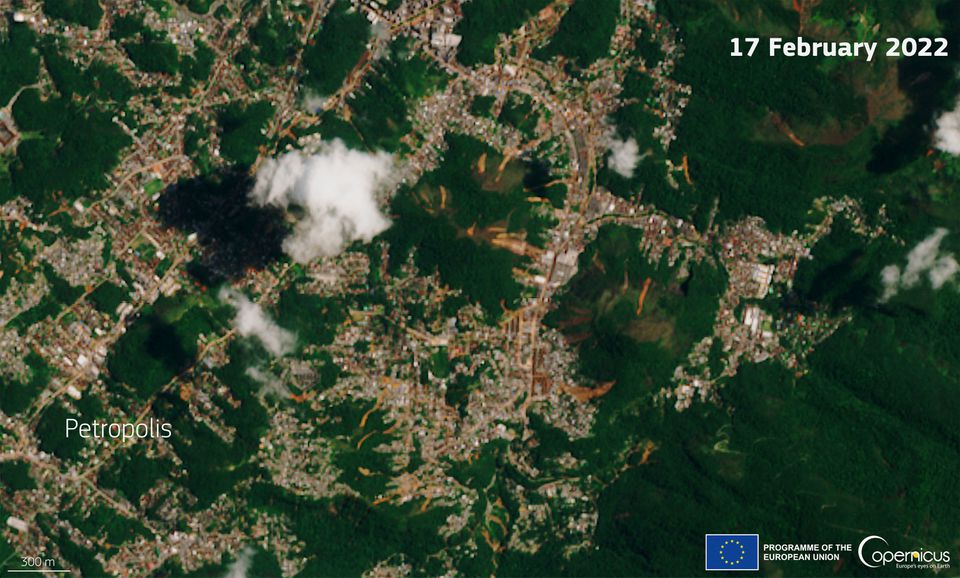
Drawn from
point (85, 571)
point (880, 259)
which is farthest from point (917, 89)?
Result: point (85, 571)

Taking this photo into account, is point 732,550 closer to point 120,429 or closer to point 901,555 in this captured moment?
point 901,555

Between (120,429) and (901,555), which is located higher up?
(120,429)

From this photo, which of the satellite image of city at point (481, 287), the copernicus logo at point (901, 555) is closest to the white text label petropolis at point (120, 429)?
the satellite image of city at point (481, 287)

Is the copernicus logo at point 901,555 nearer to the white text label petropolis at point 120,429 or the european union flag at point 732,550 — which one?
the european union flag at point 732,550

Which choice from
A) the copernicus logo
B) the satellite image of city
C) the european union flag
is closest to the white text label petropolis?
the satellite image of city

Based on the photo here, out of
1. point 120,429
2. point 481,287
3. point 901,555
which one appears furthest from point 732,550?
point 120,429

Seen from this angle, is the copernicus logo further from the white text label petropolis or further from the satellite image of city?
the white text label petropolis

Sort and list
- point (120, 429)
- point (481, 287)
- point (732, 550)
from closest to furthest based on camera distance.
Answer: point (481, 287)
point (732, 550)
point (120, 429)
